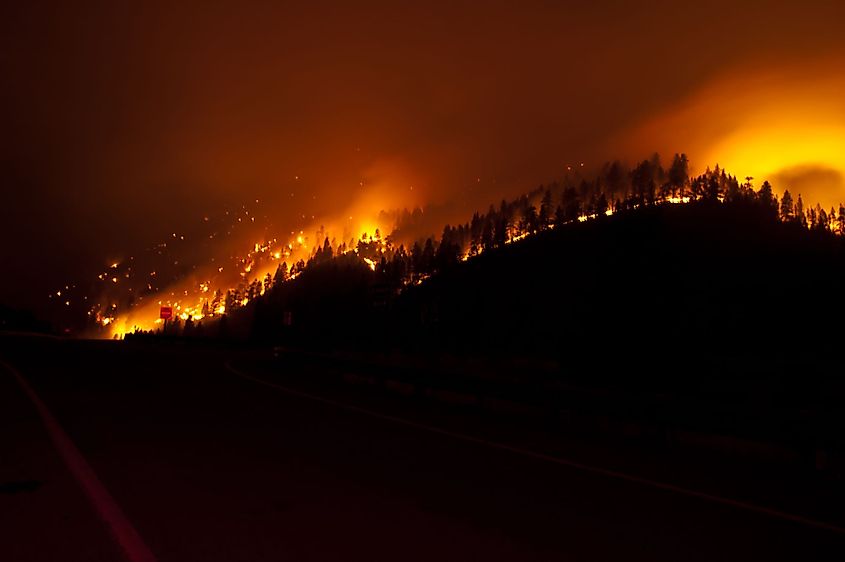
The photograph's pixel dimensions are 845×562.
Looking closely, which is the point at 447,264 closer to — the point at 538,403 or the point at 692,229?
the point at 692,229

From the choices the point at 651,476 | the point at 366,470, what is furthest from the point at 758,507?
the point at 366,470

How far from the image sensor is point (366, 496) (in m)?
7.36

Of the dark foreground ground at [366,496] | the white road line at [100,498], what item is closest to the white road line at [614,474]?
the dark foreground ground at [366,496]

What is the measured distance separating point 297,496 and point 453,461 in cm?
292

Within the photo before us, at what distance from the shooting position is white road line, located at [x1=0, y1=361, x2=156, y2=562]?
5487 millimetres

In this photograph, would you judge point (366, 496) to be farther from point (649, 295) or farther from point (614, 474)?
point (649, 295)

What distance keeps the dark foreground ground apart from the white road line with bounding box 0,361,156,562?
0.09 metres

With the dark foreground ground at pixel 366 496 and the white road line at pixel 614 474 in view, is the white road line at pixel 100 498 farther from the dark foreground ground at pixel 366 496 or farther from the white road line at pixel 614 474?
the white road line at pixel 614 474

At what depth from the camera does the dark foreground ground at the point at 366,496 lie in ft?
18.9

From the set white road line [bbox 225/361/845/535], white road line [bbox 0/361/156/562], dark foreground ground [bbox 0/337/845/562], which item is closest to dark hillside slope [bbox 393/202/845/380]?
white road line [bbox 225/361/845/535]

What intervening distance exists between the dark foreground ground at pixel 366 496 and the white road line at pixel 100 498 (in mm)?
87

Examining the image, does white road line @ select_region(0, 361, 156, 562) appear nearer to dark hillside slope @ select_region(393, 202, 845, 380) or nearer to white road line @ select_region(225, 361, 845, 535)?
white road line @ select_region(225, 361, 845, 535)

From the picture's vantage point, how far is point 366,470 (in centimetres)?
875

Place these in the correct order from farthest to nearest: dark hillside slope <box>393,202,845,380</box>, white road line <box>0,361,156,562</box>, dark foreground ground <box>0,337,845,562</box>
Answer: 1. dark hillside slope <box>393,202,845,380</box>
2. dark foreground ground <box>0,337,845,562</box>
3. white road line <box>0,361,156,562</box>
